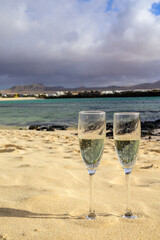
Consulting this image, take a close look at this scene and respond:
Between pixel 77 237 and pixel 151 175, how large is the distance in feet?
6.23

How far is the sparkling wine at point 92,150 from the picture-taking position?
1.43 m

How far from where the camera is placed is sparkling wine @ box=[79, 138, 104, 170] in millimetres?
1428

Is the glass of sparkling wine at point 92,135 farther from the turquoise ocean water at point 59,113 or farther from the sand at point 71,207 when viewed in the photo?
the turquoise ocean water at point 59,113

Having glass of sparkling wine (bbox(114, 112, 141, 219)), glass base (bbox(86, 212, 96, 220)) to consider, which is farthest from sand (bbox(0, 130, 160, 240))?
glass of sparkling wine (bbox(114, 112, 141, 219))

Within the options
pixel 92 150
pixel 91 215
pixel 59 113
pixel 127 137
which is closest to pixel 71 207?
pixel 91 215

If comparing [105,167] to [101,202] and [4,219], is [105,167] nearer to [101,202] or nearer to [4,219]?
[101,202]

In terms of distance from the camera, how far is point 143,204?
1752 millimetres

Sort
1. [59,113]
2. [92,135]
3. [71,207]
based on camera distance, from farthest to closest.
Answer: [59,113]
[71,207]
[92,135]

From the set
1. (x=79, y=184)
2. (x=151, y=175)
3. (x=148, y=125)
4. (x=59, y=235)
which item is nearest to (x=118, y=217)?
(x=59, y=235)

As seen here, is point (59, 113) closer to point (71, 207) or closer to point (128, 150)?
point (71, 207)

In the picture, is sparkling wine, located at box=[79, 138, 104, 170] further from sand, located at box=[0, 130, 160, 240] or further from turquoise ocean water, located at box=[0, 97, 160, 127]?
turquoise ocean water, located at box=[0, 97, 160, 127]

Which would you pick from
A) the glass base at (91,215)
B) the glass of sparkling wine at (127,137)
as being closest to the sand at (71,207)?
the glass base at (91,215)

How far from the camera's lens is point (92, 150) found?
143 centimetres

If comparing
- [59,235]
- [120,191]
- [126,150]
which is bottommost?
[120,191]
